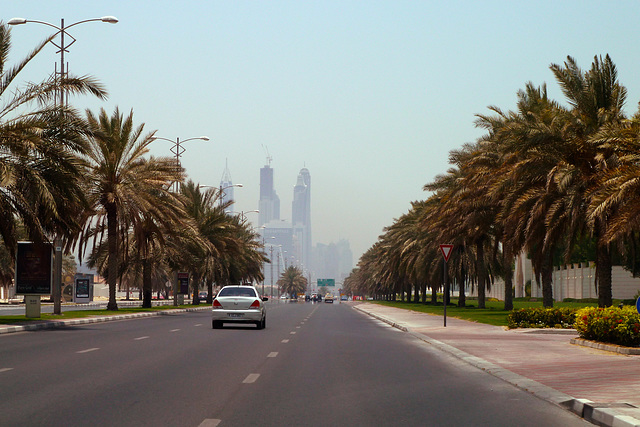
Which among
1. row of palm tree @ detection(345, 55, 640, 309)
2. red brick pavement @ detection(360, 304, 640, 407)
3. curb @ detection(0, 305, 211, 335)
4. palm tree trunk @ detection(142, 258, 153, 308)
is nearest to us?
red brick pavement @ detection(360, 304, 640, 407)

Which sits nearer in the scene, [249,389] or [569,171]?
[249,389]

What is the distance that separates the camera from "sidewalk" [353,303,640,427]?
378 inches

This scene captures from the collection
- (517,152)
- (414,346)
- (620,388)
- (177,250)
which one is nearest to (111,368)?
(620,388)

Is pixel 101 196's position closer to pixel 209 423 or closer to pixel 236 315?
pixel 236 315

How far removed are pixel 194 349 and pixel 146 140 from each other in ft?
95.3

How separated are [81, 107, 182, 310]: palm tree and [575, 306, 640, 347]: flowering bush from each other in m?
28.2

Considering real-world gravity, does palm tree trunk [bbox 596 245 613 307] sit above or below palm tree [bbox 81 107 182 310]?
below

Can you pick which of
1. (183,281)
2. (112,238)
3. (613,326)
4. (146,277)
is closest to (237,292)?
(613,326)

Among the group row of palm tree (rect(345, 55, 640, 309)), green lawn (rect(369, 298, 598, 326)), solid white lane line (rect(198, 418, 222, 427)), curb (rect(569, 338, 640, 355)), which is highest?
row of palm tree (rect(345, 55, 640, 309))

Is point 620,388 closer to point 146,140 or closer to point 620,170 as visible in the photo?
point 620,170

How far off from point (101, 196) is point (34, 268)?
1200 centimetres

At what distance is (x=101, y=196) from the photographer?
148 ft

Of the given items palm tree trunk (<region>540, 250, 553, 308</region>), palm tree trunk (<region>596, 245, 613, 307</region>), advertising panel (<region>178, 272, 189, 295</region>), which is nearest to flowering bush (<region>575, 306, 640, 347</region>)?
palm tree trunk (<region>596, 245, 613, 307</region>)

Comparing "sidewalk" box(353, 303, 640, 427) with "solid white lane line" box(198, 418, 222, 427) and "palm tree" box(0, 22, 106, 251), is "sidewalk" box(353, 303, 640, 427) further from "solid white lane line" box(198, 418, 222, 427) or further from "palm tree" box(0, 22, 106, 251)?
"palm tree" box(0, 22, 106, 251)
